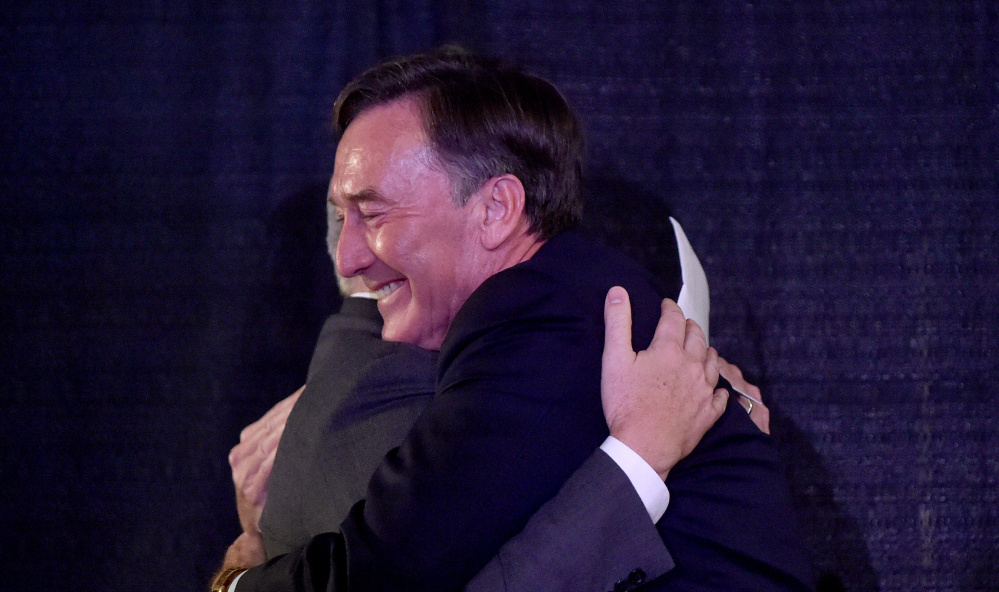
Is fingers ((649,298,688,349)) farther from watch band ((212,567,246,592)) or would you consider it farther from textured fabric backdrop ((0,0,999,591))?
watch band ((212,567,246,592))

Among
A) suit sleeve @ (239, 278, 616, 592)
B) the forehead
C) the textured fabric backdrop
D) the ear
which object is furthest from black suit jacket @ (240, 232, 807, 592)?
the textured fabric backdrop

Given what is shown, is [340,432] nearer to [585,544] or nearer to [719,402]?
[585,544]

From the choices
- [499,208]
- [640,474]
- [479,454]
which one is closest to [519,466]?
[479,454]

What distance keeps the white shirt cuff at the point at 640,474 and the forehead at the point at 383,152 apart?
1.77ft

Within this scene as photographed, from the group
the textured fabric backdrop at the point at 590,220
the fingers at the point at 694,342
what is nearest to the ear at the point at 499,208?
the fingers at the point at 694,342

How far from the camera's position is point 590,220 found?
1.80 metres

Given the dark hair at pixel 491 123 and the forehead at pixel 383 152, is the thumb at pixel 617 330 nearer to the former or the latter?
the dark hair at pixel 491 123

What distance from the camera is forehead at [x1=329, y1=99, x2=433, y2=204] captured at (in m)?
1.29

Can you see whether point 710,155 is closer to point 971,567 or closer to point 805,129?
point 805,129

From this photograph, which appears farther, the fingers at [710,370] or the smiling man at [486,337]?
the fingers at [710,370]

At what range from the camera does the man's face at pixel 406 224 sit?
1.28 meters

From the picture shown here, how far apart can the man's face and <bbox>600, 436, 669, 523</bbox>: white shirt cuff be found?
40cm

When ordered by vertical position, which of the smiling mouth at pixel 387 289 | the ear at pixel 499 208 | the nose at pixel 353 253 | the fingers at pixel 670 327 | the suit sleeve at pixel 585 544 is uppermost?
the ear at pixel 499 208

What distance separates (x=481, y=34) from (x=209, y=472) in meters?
1.19
